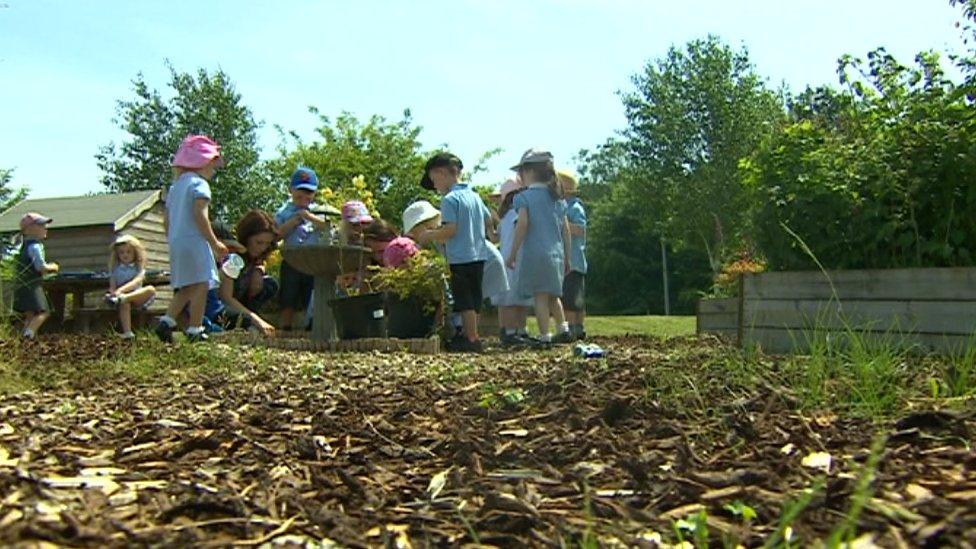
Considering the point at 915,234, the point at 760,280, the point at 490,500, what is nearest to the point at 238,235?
the point at 760,280

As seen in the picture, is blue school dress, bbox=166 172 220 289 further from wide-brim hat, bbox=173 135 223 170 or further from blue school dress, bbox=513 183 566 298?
blue school dress, bbox=513 183 566 298

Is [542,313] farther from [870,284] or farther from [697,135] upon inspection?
[697,135]

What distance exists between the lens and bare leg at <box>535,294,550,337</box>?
7.66m

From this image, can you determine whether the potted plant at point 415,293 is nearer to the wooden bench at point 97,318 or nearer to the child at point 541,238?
the child at point 541,238

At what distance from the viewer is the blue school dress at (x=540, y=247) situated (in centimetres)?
795

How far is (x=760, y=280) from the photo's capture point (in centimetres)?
593

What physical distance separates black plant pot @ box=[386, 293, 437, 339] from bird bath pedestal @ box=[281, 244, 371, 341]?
1.63 ft

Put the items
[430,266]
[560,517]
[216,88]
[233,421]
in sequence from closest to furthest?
1. [560,517]
2. [233,421]
3. [430,266]
4. [216,88]

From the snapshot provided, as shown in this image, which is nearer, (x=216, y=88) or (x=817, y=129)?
(x=817, y=129)

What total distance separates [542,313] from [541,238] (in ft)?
2.24

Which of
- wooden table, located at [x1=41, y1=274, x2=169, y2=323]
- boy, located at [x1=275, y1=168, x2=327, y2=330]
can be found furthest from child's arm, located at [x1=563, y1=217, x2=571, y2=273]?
wooden table, located at [x1=41, y1=274, x2=169, y2=323]

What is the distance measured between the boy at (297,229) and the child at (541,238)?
229 centimetres

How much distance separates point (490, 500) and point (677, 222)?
46.0 m

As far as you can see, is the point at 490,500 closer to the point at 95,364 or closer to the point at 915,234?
the point at 95,364
